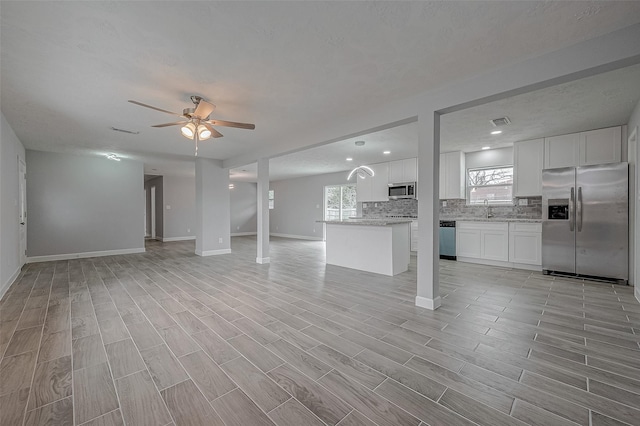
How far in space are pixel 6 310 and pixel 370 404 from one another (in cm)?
414

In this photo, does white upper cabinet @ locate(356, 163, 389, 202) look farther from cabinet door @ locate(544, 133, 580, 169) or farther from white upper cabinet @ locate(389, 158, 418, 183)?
cabinet door @ locate(544, 133, 580, 169)

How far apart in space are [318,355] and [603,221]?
506 centimetres

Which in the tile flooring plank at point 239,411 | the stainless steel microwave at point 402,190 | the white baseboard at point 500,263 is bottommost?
the tile flooring plank at point 239,411

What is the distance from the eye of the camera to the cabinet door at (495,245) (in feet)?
17.0

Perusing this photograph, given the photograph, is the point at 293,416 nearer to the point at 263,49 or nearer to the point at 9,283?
the point at 263,49

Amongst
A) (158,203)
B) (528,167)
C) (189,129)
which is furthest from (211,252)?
(528,167)

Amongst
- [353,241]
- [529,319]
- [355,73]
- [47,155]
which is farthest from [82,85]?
[529,319]

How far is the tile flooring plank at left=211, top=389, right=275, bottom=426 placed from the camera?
4.59ft

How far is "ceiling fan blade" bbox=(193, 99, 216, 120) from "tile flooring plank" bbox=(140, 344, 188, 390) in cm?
243

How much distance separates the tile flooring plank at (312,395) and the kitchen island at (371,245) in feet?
10.1

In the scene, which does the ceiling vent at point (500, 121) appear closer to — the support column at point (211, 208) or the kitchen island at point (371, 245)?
the kitchen island at point (371, 245)

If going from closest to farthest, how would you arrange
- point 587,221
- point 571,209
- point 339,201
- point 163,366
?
point 163,366, point 587,221, point 571,209, point 339,201

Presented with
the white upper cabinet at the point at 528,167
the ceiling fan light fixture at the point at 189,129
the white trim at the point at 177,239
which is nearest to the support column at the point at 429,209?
the ceiling fan light fixture at the point at 189,129

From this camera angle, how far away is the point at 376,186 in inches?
298
